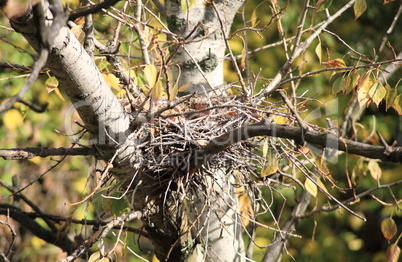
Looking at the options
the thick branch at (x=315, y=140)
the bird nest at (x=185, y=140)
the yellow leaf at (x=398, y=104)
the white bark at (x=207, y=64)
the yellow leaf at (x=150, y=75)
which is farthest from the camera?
the white bark at (x=207, y=64)

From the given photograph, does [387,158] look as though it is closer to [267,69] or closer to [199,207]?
[199,207]

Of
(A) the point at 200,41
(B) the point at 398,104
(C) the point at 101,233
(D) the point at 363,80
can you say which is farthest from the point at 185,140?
(B) the point at 398,104

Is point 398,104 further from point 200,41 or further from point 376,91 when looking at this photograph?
point 200,41

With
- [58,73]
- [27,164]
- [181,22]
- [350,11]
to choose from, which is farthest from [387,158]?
[27,164]

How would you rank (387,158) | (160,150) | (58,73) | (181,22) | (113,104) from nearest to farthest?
(387,158) → (58,73) → (113,104) → (160,150) → (181,22)

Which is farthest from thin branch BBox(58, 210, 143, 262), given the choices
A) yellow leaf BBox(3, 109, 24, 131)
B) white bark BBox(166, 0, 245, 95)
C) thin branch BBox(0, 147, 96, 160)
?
yellow leaf BBox(3, 109, 24, 131)

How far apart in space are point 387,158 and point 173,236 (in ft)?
3.48

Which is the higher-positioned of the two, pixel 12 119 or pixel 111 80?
pixel 111 80

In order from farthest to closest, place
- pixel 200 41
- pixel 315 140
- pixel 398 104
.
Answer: pixel 200 41, pixel 398 104, pixel 315 140

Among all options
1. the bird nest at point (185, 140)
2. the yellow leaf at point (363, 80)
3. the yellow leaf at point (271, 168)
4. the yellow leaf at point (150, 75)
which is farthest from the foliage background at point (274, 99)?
the yellow leaf at point (150, 75)

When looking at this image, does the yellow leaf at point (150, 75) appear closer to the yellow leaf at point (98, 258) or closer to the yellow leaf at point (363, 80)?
the yellow leaf at point (98, 258)

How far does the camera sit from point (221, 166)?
183 cm

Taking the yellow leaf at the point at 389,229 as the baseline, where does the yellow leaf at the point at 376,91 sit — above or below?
above

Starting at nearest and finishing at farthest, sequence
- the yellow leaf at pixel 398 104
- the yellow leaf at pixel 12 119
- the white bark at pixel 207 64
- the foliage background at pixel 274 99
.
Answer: the yellow leaf at pixel 398 104
the white bark at pixel 207 64
the yellow leaf at pixel 12 119
the foliage background at pixel 274 99
